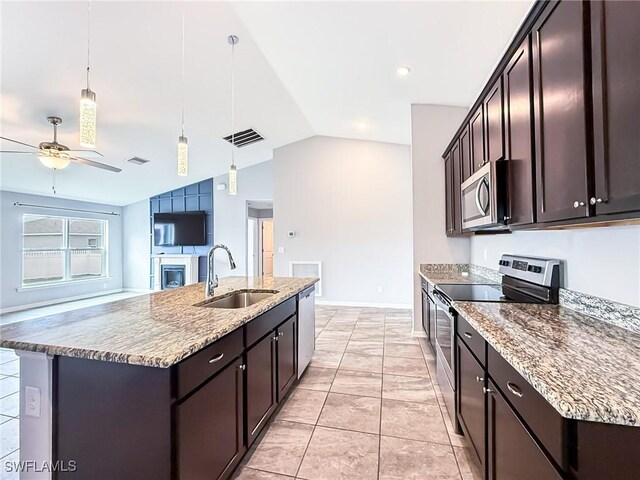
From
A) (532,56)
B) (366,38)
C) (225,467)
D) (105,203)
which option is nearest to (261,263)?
(105,203)

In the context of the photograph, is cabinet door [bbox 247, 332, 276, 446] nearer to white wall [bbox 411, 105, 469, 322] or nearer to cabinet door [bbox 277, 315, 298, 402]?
cabinet door [bbox 277, 315, 298, 402]

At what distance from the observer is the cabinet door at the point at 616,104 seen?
2.97ft

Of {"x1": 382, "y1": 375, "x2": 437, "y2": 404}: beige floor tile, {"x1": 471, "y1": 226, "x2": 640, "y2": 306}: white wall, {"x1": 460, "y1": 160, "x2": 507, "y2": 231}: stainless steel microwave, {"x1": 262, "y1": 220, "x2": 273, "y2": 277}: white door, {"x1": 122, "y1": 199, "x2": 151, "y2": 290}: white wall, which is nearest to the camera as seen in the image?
{"x1": 471, "y1": 226, "x2": 640, "y2": 306}: white wall

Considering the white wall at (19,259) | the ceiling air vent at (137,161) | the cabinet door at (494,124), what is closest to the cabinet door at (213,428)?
the cabinet door at (494,124)

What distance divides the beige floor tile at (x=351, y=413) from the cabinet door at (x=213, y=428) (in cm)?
A: 76

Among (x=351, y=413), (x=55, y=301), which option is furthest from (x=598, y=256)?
→ (x=55, y=301)

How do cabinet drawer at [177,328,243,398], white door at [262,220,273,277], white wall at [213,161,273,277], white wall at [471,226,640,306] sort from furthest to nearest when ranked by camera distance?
1. white door at [262,220,273,277]
2. white wall at [213,161,273,277]
3. white wall at [471,226,640,306]
4. cabinet drawer at [177,328,243,398]

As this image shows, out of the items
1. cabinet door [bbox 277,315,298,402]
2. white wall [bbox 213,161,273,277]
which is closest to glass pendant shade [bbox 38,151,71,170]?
cabinet door [bbox 277,315,298,402]

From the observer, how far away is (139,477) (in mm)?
1157

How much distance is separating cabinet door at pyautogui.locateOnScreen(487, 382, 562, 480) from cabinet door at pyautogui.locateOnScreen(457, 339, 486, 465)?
10 cm

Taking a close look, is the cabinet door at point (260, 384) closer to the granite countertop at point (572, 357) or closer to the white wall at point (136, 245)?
the granite countertop at point (572, 357)

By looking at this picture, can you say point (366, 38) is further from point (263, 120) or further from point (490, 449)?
point (490, 449)

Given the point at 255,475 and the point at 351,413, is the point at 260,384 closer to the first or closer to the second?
the point at 255,475

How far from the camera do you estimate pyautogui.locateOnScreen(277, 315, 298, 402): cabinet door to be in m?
2.27
